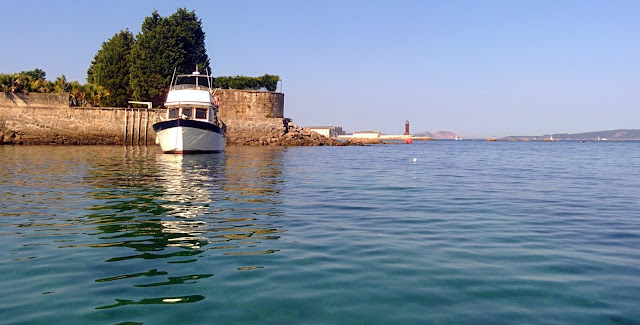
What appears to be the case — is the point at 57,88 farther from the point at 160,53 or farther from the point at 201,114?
the point at 201,114

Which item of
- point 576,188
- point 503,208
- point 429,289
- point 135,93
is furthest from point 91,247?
point 135,93

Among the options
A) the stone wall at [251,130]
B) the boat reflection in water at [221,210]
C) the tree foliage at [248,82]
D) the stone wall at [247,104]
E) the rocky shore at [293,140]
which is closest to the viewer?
the boat reflection in water at [221,210]

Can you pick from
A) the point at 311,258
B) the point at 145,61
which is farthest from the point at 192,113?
the point at 311,258

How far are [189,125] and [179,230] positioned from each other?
20.5 m

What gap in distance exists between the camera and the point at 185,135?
2677cm

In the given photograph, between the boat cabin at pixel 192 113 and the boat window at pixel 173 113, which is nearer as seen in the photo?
the boat cabin at pixel 192 113

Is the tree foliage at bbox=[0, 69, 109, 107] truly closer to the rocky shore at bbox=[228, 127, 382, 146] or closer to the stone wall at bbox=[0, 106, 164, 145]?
the stone wall at bbox=[0, 106, 164, 145]

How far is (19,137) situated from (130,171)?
27.7m

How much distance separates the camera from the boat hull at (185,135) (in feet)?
87.1

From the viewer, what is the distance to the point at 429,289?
4.42m

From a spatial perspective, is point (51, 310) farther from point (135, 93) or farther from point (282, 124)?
point (282, 124)

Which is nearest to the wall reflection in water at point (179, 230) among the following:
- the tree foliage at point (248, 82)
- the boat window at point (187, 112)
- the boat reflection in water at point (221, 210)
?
the boat reflection in water at point (221, 210)

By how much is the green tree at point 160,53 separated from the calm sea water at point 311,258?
36.3 metres

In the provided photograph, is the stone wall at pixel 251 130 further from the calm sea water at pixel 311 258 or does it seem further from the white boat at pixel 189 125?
the calm sea water at pixel 311 258
